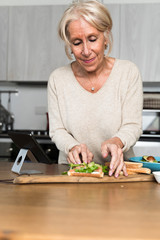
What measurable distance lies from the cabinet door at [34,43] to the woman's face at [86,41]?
1861 mm

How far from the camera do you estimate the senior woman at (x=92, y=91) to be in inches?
64.3

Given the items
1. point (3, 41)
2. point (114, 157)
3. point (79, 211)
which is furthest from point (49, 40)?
point (79, 211)

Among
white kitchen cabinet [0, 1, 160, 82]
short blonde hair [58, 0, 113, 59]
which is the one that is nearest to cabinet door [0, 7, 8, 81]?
white kitchen cabinet [0, 1, 160, 82]

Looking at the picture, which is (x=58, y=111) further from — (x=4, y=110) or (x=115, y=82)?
(x=4, y=110)

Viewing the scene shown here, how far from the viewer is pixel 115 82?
1817 millimetres

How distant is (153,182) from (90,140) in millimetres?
567

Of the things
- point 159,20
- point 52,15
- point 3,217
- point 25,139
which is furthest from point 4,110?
point 3,217

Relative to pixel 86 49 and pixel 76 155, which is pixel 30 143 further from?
pixel 86 49

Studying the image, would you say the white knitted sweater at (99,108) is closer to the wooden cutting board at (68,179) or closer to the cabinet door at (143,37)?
the wooden cutting board at (68,179)

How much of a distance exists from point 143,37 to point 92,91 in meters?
1.81

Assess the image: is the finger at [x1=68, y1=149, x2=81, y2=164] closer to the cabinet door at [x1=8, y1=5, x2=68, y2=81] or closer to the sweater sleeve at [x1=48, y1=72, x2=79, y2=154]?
the sweater sleeve at [x1=48, y1=72, x2=79, y2=154]

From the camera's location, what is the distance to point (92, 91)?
1844 millimetres

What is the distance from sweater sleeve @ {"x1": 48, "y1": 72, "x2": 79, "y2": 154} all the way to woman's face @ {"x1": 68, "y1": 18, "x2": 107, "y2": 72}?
11.1 inches

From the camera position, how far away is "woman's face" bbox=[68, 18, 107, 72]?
1.62 meters
